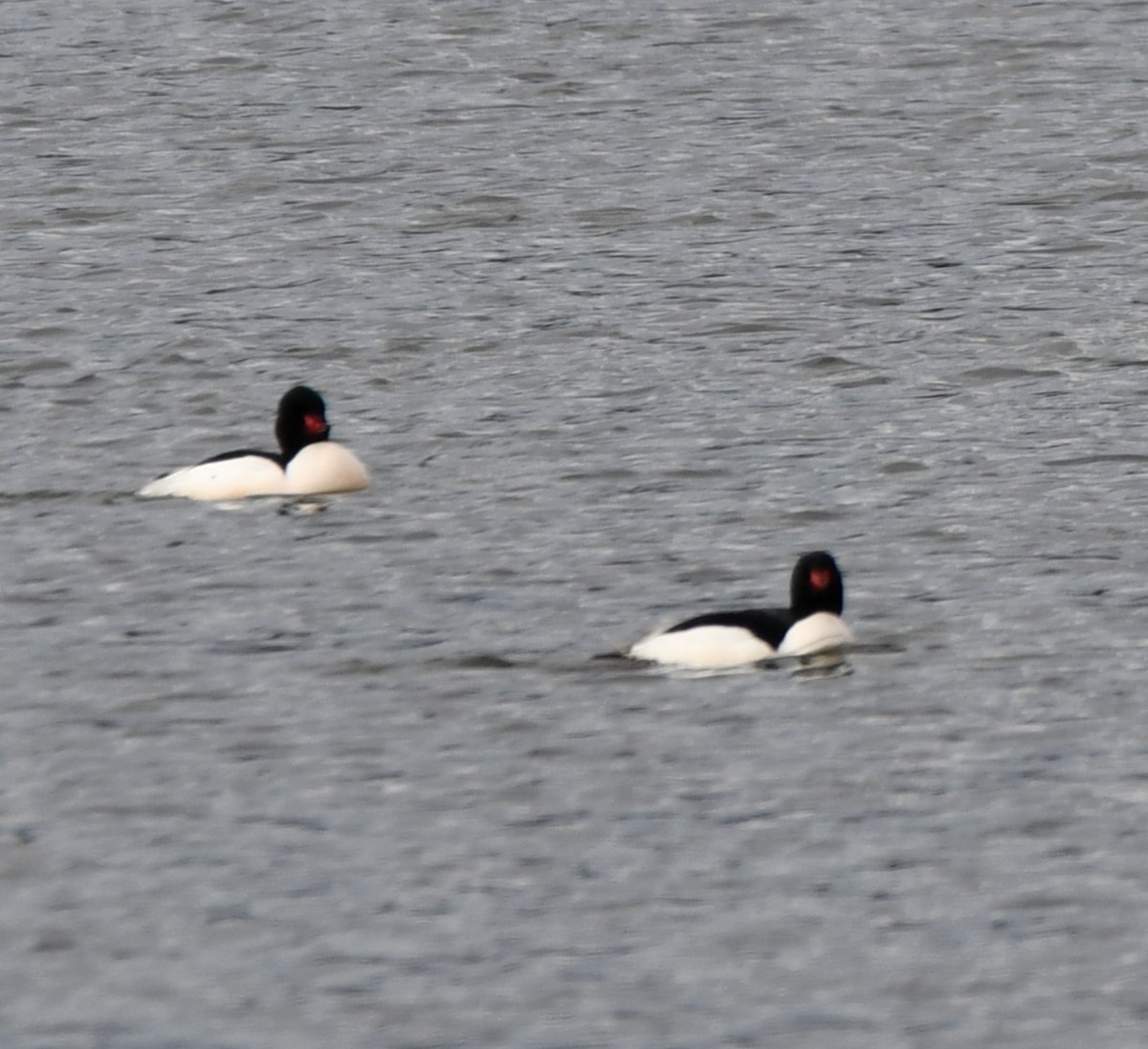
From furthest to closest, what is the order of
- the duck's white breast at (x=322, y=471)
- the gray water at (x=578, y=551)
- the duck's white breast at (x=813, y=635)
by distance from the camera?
the duck's white breast at (x=322, y=471) < the duck's white breast at (x=813, y=635) < the gray water at (x=578, y=551)

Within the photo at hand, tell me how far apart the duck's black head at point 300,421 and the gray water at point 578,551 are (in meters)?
0.72

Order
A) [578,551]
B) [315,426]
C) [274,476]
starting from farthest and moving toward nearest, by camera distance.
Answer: [315,426] < [274,476] < [578,551]

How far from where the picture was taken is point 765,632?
1597 centimetres

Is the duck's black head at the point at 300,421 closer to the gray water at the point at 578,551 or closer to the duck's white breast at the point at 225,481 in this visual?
the duck's white breast at the point at 225,481

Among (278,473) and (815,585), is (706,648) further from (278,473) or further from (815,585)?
(278,473)

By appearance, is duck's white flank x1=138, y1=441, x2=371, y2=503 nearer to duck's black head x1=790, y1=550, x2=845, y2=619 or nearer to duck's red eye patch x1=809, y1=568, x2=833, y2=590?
duck's black head x1=790, y1=550, x2=845, y2=619

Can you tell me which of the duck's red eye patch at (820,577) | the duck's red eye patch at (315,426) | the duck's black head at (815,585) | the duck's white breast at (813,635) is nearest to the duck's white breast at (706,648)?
the duck's white breast at (813,635)

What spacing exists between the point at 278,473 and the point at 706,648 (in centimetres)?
531

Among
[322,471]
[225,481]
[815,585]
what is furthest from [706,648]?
[225,481]

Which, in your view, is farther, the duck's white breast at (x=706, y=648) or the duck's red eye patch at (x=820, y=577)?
the duck's red eye patch at (x=820, y=577)

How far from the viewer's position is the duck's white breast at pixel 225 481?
776 inches

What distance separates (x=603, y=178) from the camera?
31188mm

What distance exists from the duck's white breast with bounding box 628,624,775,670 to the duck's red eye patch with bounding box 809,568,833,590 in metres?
0.42

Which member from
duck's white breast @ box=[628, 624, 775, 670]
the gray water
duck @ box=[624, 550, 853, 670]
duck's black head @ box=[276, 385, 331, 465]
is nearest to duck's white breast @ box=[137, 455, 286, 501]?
the gray water
